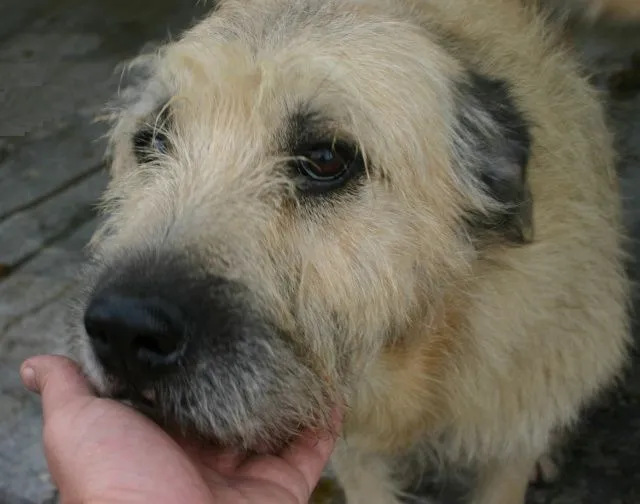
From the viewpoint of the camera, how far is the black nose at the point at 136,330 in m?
1.88

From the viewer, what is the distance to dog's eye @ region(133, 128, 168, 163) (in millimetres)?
2512

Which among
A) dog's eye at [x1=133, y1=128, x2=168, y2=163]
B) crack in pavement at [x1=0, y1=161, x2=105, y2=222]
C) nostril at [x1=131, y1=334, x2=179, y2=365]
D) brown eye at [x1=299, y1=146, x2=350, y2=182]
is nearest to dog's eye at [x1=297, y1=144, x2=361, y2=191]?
brown eye at [x1=299, y1=146, x2=350, y2=182]

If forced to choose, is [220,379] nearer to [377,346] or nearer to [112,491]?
[112,491]

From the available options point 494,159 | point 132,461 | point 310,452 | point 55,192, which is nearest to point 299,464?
point 310,452

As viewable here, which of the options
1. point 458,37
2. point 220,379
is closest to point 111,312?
point 220,379

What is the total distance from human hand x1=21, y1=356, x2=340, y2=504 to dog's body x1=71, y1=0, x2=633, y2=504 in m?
0.08

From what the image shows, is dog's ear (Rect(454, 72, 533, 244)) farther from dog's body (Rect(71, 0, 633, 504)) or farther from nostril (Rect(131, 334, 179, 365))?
nostril (Rect(131, 334, 179, 365))

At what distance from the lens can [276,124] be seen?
7.41ft

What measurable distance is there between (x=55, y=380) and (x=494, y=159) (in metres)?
1.23

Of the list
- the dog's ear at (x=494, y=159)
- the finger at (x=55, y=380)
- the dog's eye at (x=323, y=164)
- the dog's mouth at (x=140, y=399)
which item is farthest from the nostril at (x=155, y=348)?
the dog's ear at (x=494, y=159)

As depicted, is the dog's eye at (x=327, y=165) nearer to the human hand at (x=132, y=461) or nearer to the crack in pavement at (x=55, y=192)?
the human hand at (x=132, y=461)

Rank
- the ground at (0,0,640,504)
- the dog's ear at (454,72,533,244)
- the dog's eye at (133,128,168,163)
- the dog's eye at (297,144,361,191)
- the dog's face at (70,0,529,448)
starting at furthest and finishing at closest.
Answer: the ground at (0,0,640,504) → the dog's eye at (133,128,168,163) → the dog's ear at (454,72,533,244) → the dog's eye at (297,144,361,191) → the dog's face at (70,0,529,448)

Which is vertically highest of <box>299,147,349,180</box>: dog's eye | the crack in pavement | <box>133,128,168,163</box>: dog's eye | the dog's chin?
<box>299,147,349,180</box>: dog's eye

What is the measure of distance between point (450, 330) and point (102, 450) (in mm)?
1028
